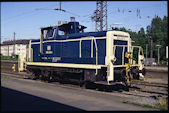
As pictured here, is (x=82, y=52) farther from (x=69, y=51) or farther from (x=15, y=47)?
(x=15, y=47)

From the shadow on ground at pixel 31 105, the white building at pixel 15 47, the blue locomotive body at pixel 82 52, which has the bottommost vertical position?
the shadow on ground at pixel 31 105

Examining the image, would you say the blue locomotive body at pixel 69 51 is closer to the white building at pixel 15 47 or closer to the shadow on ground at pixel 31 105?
the shadow on ground at pixel 31 105

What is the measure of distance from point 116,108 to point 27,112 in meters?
3.18

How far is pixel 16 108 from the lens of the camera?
684cm

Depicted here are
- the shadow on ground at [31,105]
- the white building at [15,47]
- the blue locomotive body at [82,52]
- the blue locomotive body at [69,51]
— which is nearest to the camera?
the shadow on ground at [31,105]

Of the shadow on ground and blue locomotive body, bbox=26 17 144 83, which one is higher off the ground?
blue locomotive body, bbox=26 17 144 83

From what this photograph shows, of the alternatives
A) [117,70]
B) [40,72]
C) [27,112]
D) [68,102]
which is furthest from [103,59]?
[40,72]

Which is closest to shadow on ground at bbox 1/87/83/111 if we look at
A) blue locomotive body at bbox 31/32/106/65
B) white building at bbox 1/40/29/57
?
blue locomotive body at bbox 31/32/106/65

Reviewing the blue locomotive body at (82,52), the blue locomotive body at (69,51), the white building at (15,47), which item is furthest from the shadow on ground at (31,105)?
the white building at (15,47)

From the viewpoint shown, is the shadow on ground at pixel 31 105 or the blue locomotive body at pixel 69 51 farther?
the blue locomotive body at pixel 69 51

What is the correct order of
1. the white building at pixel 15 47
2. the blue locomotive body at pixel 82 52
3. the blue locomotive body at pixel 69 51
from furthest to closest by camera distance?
the white building at pixel 15 47
the blue locomotive body at pixel 69 51
the blue locomotive body at pixel 82 52

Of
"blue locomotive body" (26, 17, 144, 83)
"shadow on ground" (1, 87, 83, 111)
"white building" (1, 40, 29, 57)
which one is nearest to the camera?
"shadow on ground" (1, 87, 83, 111)

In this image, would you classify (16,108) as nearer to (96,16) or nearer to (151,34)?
(96,16)

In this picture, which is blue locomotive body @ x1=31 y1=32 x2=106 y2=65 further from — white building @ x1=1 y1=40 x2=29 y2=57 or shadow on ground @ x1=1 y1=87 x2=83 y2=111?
white building @ x1=1 y1=40 x2=29 y2=57
